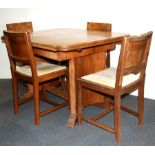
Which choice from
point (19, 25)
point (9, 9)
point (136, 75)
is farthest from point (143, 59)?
point (9, 9)

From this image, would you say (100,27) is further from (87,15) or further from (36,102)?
(36,102)

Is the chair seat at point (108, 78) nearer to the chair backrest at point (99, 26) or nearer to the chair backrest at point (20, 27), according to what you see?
the chair backrest at point (99, 26)

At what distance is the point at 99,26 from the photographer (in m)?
2.74

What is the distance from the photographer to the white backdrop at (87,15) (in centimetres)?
262

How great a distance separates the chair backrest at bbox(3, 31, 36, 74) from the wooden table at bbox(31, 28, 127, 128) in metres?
0.08

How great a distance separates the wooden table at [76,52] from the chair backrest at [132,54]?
393 mm

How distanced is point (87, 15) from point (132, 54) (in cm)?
138

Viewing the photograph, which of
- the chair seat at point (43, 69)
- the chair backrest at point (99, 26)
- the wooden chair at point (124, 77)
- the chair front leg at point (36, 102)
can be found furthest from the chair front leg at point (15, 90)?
the chair backrest at point (99, 26)

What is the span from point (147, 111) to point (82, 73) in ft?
2.88

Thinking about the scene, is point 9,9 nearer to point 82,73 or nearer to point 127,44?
point 82,73

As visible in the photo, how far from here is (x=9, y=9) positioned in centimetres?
341

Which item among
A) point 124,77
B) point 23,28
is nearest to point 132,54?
point 124,77

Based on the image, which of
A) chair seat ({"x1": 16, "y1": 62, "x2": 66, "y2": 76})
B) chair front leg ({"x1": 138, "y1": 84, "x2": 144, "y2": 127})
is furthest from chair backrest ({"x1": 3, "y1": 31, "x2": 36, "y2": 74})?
chair front leg ({"x1": 138, "y1": 84, "x2": 144, "y2": 127})

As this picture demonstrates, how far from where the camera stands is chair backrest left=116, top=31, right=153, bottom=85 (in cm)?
170
